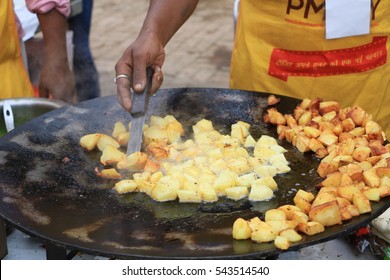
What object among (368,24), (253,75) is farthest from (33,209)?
(368,24)

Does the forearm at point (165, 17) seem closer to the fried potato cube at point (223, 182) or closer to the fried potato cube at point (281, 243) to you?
the fried potato cube at point (223, 182)

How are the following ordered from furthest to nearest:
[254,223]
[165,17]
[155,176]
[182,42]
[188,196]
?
[182,42] → [165,17] → [155,176] → [188,196] → [254,223]

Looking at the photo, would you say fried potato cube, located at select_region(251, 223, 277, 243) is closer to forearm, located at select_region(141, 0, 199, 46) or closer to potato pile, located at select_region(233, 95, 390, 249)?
potato pile, located at select_region(233, 95, 390, 249)

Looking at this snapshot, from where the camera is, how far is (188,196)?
1.97m

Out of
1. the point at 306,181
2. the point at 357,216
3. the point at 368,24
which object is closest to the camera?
the point at 357,216

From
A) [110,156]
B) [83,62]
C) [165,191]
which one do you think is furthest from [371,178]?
[83,62]

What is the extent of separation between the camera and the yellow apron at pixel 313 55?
2648 mm

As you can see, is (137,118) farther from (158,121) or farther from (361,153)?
(361,153)

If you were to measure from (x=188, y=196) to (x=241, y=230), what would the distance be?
289 mm

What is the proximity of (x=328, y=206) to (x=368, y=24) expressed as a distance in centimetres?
111

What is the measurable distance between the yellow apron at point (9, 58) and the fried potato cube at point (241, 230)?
60.6 inches
